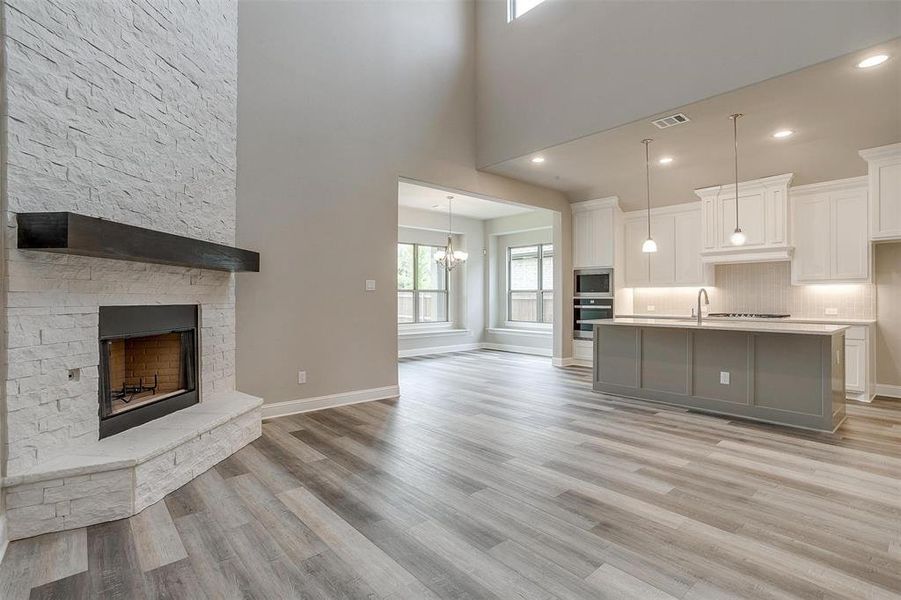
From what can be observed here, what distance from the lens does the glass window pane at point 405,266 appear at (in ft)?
31.1

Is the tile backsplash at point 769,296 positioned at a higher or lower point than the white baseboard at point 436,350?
higher

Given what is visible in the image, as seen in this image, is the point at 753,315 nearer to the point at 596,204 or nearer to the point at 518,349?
the point at 596,204

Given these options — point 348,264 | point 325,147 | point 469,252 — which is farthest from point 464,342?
point 325,147

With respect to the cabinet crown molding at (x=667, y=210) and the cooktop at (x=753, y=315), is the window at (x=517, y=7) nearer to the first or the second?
the cabinet crown molding at (x=667, y=210)

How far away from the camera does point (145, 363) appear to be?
328cm

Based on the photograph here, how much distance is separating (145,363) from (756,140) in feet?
20.3

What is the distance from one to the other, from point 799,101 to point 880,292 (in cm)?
308

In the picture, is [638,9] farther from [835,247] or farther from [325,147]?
[835,247]

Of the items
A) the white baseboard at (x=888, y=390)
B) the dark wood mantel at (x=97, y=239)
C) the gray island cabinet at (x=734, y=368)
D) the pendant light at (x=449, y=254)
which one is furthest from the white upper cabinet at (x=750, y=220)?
the dark wood mantel at (x=97, y=239)

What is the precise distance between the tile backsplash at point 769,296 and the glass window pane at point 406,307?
4.80 meters

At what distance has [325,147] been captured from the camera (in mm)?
4590

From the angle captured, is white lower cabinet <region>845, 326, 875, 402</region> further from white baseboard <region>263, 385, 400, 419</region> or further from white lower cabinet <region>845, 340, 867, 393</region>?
white baseboard <region>263, 385, 400, 419</region>

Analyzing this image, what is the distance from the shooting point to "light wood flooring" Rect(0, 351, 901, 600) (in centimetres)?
184

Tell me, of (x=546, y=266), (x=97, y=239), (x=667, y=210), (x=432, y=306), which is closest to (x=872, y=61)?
(x=667, y=210)
